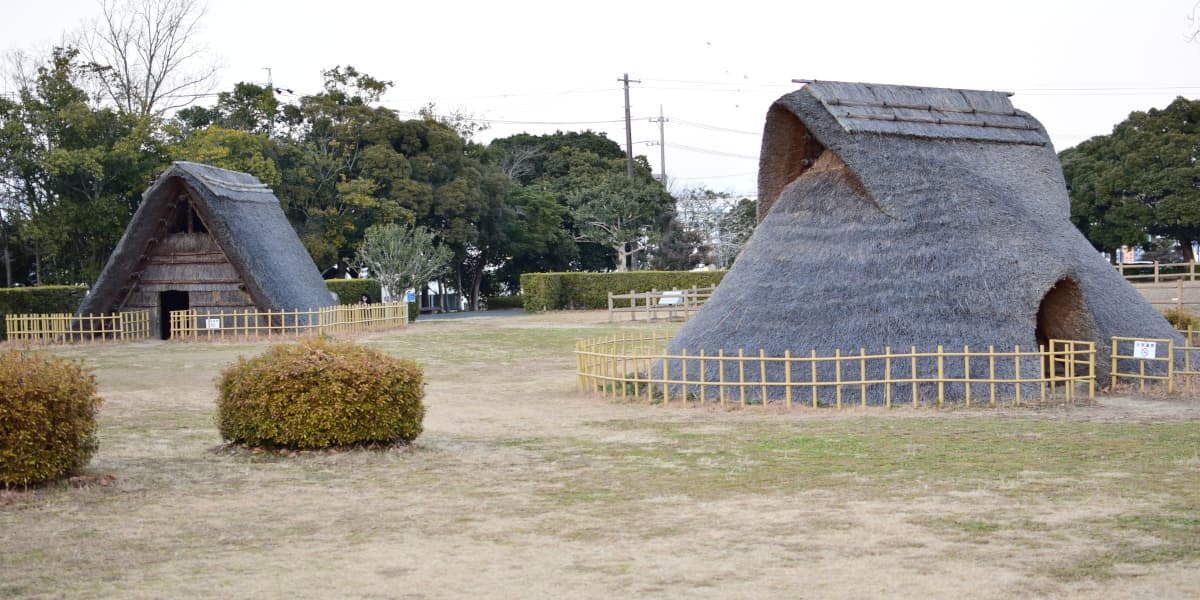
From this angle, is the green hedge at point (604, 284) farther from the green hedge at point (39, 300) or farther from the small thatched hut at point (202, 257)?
the green hedge at point (39, 300)

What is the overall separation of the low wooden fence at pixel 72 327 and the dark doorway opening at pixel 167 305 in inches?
26.9

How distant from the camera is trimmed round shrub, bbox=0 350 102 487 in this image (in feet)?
33.3

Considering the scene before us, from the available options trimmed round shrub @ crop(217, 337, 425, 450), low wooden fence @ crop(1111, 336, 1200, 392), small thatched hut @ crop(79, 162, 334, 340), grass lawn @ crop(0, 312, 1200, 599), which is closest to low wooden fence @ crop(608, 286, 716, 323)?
small thatched hut @ crop(79, 162, 334, 340)

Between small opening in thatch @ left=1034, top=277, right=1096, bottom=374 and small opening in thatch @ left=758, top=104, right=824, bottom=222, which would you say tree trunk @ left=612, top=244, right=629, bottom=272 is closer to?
small opening in thatch @ left=758, top=104, right=824, bottom=222

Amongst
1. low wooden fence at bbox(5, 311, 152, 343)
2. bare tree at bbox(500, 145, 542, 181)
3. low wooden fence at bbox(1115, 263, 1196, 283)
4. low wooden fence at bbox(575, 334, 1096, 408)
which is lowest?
low wooden fence at bbox(575, 334, 1096, 408)

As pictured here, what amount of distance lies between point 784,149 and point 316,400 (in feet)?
34.7

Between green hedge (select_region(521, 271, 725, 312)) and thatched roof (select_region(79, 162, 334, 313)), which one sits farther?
green hedge (select_region(521, 271, 725, 312))

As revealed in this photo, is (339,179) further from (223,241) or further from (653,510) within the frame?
(653,510)

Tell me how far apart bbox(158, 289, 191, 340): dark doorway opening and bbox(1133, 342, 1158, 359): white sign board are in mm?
25480

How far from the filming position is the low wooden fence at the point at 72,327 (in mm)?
31594

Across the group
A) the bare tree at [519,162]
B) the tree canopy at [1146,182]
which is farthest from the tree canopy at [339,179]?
the tree canopy at [1146,182]

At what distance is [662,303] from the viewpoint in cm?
4359

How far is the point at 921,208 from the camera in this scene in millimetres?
17375

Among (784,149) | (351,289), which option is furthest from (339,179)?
(784,149)
